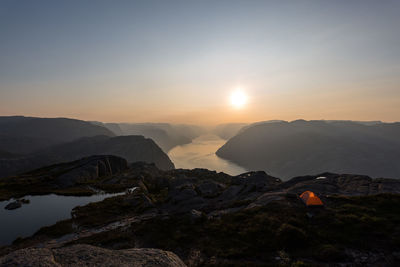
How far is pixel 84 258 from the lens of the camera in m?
8.23

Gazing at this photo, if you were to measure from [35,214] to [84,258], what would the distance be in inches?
1037

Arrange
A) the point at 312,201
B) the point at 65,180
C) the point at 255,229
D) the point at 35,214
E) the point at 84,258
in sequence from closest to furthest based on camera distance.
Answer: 1. the point at 84,258
2. the point at 255,229
3. the point at 312,201
4. the point at 35,214
5. the point at 65,180

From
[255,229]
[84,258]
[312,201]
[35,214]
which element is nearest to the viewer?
[84,258]

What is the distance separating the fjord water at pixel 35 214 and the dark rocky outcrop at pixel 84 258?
18.9 m

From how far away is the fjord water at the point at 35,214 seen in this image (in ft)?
70.9

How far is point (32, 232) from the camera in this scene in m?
21.6

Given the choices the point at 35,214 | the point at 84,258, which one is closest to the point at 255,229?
the point at 84,258

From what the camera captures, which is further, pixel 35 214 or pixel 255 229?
pixel 35 214

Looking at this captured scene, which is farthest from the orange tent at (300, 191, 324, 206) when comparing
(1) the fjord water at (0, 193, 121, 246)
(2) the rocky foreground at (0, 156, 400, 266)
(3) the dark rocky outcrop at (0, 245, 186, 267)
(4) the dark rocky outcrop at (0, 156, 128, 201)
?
(4) the dark rocky outcrop at (0, 156, 128, 201)

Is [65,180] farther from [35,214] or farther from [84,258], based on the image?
[84,258]

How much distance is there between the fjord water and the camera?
70.9ft

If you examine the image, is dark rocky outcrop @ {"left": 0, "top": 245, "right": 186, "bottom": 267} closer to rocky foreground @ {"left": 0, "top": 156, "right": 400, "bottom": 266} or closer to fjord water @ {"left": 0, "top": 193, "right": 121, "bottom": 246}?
rocky foreground @ {"left": 0, "top": 156, "right": 400, "bottom": 266}

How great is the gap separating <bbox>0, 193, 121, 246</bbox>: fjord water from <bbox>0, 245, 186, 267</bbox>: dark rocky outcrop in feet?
62.1

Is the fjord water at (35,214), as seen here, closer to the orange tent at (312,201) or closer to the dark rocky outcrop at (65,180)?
the dark rocky outcrop at (65,180)
